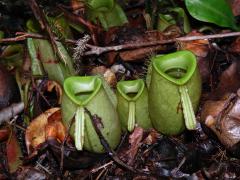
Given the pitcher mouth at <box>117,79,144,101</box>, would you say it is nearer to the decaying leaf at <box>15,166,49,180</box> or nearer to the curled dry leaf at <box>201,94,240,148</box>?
the curled dry leaf at <box>201,94,240,148</box>

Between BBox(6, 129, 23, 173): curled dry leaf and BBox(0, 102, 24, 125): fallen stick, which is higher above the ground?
BBox(0, 102, 24, 125): fallen stick

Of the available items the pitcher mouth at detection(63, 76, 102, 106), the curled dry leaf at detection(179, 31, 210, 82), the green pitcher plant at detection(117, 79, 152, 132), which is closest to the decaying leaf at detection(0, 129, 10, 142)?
the pitcher mouth at detection(63, 76, 102, 106)

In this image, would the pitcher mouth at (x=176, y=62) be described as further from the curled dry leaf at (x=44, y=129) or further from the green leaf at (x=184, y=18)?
the green leaf at (x=184, y=18)

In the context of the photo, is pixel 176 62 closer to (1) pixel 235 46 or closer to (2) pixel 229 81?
(2) pixel 229 81

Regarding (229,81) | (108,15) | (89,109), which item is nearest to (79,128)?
(89,109)

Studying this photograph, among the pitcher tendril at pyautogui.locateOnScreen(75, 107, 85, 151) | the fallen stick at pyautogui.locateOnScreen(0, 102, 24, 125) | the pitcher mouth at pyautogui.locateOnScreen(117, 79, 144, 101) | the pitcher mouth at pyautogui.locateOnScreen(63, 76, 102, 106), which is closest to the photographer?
the pitcher tendril at pyautogui.locateOnScreen(75, 107, 85, 151)

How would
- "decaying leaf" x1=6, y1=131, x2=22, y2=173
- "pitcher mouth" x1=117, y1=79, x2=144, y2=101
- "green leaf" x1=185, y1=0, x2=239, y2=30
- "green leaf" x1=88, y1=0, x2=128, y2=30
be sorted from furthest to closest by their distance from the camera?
"green leaf" x1=88, y1=0, x2=128, y2=30, "green leaf" x1=185, y1=0, x2=239, y2=30, "decaying leaf" x1=6, y1=131, x2=22, y2=173, "pitcher mouth" x1=117, y1=79, x2=144, y2=101

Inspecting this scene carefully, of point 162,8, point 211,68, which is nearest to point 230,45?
point 211,68
